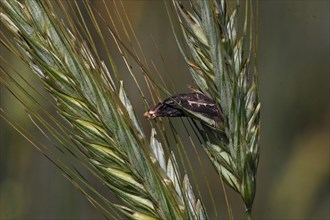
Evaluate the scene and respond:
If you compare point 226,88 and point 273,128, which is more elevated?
point 226,88

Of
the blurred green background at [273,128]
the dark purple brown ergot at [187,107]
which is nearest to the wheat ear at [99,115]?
the dark purple brown ergot at [187,107]

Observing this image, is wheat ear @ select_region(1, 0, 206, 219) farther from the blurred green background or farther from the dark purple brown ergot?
the blurred green background

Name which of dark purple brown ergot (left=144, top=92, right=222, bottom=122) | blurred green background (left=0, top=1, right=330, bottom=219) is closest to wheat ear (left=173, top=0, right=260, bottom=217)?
dark purple brown ergot (left=144, top=92, right=222, bottom=122)

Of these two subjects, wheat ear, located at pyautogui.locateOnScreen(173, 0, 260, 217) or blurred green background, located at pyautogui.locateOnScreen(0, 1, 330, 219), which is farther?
blurred green background, located at pyautogui.locateOnScreen(0, 1, 330, 219)

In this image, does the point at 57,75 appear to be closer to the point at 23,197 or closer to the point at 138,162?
the point at 138,162

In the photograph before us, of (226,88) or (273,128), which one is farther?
(273,128)

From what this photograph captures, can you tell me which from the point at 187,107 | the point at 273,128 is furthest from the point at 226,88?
the point at 273,128

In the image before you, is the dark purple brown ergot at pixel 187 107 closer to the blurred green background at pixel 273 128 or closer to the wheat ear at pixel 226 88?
the wheat ear at pixel 226 88

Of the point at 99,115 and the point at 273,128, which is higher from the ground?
the point at 99,115

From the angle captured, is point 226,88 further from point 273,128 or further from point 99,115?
point 273,128

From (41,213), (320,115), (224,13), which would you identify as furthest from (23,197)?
(224,13)

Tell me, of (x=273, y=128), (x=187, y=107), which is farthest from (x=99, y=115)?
(x=273, y=128)
